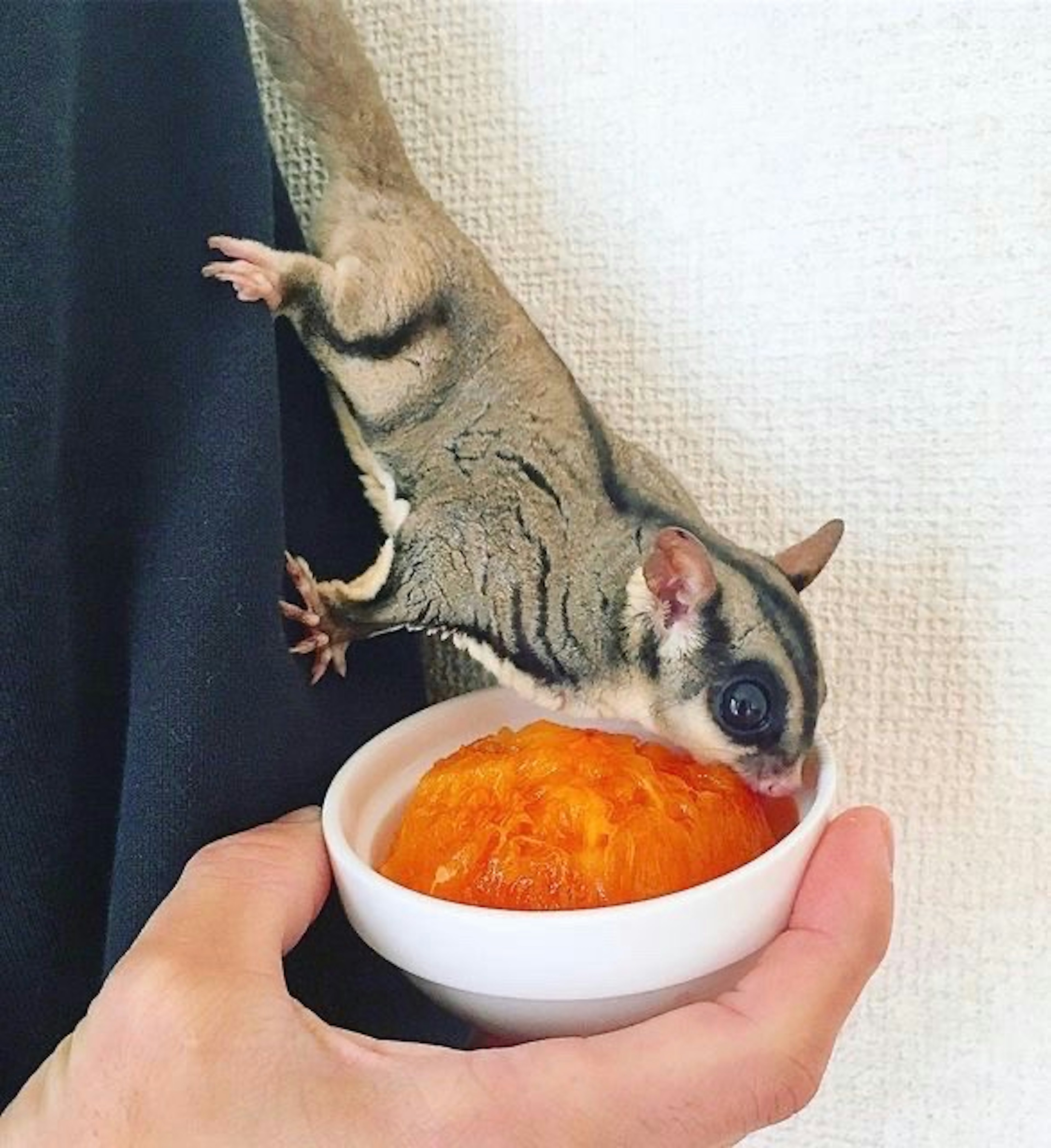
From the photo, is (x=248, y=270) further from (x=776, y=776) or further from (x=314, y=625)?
(x=776, y=776)

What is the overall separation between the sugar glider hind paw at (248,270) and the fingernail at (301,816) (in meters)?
0.29

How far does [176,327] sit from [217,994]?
1.28 ft

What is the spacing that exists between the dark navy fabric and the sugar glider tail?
0.07m

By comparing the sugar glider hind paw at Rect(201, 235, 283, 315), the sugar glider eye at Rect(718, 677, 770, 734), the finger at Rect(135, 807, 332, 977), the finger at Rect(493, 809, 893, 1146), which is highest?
the sugar glider hind paw at Rect(201, 235, 283, 315)

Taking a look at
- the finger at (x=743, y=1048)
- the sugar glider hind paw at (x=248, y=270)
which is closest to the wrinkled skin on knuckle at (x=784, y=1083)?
the finger at (x=743, y=1048)

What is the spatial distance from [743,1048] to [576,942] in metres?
0.09

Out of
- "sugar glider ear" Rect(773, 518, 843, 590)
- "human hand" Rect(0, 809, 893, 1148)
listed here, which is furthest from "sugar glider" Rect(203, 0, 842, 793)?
"human hand" Rect(0, 809, 893, 1148)

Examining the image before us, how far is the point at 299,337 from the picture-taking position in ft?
→ 2.76

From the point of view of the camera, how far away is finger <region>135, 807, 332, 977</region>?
1.94 ft

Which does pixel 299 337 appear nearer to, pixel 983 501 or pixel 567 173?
pixel 567 173

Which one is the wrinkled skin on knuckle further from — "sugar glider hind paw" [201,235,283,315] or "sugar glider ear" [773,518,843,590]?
"sugar glider hind paw" [201,235,283,315]

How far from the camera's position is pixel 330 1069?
0.55 meters

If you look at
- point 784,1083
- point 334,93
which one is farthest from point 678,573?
point 334,93

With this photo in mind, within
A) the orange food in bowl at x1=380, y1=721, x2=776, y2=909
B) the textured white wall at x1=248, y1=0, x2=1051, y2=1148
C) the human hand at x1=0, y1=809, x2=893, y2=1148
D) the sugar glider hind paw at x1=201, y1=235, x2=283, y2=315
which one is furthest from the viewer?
the textured white wall at x1=248, y1=0, x2=1051, y2=1148
